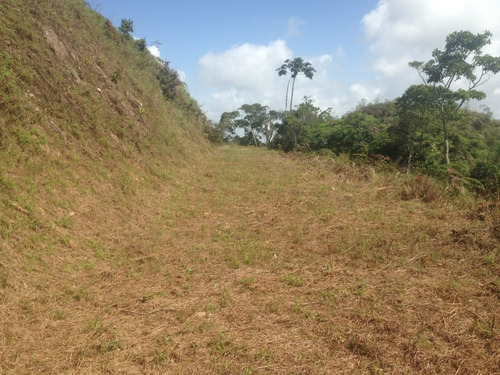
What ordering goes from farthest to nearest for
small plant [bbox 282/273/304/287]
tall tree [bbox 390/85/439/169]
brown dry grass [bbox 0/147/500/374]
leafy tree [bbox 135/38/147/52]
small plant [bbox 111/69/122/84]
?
leafy tree [bbox 135/38/147/52] → tall tree [bbox 390/85/439/169] → small plant [bbox 111/69/122/84] → small plant [bbox 282/273/304/287] → brown dry grass [bbox 0/147/500/374]

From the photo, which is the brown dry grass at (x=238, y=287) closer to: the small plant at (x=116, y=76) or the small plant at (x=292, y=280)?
the small plant at (x=292, y=280)

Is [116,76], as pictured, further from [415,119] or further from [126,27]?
[415,119]

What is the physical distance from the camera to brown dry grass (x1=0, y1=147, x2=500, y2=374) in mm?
3166

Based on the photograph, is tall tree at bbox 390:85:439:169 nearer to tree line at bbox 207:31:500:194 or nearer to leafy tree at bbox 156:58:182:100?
tree line at bbox 207:31:500:194

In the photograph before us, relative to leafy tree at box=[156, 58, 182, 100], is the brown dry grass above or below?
below

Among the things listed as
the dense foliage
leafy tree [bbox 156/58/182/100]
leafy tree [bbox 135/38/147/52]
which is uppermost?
leafy tree [bbox 135/38/147/52]

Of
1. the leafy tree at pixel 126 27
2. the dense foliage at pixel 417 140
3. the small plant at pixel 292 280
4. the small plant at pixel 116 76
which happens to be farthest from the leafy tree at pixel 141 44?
the small plant at pixel 292 280

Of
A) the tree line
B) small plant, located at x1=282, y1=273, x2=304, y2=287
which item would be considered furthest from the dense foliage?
small plant, located at x1=282, y1=273, x2=304, y2=287

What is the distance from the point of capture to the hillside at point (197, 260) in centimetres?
323

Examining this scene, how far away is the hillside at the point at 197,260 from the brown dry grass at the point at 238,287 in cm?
2

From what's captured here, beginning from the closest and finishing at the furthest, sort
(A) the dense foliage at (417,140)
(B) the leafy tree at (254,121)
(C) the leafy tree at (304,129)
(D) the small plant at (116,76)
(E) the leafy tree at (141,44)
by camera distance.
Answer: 1. (D) the small plant at (116,76)
2. (A) the dense foliage at (417,140)
3. (E) the leafy tree at (141,44)
4. (C) the leafy tree at (304,129)
5. (B) the leafy tree at (254,121)

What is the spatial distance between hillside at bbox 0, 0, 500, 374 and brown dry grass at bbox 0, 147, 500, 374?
22 millimetres

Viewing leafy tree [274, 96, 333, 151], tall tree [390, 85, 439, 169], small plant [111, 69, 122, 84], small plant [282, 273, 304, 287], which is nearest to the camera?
small plant [282, 273, 304, 287]

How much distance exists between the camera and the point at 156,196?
8680 mm
